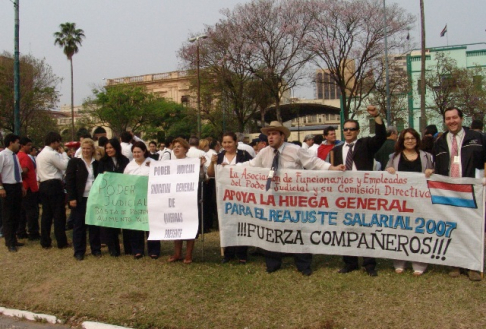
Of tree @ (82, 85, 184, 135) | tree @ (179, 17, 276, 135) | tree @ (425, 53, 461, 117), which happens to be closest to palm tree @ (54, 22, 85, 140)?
tree @ (82, 85, 184, 135)

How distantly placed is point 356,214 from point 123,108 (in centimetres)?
4310

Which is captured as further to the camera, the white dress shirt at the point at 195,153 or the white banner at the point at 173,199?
the white dress shirt at the point at 195,153

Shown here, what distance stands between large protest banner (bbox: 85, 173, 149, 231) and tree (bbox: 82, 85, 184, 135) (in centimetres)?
3852

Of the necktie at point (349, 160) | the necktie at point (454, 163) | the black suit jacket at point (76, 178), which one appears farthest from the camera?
the black suit jacket at point (76, 178)

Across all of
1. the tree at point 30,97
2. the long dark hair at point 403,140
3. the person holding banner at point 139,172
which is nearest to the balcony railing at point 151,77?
the tree at point 30,97

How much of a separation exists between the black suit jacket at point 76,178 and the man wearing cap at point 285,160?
2971mm

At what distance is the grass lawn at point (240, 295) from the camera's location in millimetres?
4539

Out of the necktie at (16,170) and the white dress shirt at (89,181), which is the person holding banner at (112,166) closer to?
the white dress shirt at (89,181)

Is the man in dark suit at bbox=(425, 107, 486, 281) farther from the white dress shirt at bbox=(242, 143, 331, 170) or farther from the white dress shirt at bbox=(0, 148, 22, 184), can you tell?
the white dress shirt at bbox=(0, 148, 22, 184)

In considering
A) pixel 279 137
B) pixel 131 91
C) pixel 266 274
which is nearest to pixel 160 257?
pixel 266 274

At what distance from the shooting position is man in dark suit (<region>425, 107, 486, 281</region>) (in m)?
5.34

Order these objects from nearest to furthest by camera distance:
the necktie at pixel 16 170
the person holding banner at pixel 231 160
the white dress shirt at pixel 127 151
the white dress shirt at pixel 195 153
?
the person holding banner at pixel 231 160
the necktie at pixel 16 170
the white dress shirt at pixel 127 151
the white dress shirt at pixel 195 153

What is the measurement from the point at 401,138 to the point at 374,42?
22.8 metres

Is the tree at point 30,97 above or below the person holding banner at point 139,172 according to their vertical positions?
above
